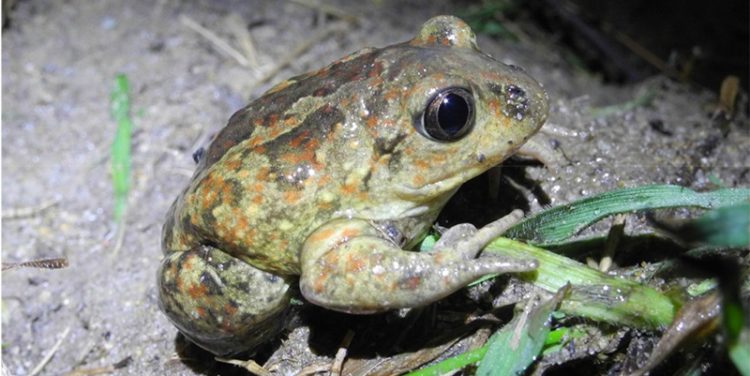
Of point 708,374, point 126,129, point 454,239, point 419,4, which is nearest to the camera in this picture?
point 708,374

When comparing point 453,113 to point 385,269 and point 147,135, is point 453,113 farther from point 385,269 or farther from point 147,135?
point 147,135

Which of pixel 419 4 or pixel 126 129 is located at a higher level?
pixel 419 4

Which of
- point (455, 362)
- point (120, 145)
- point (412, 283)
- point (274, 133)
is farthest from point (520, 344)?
point (120, 145)

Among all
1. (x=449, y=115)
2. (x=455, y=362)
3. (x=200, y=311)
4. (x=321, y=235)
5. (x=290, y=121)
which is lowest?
(x=200, y=311)

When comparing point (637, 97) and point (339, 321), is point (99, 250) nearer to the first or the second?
point (339, 321)

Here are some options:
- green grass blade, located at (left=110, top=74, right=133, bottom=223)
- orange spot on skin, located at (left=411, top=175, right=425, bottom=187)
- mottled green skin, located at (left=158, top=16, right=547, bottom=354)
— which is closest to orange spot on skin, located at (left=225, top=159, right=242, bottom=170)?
mottled green skin, located at (left=158, top=16, right=547, bottom=354)

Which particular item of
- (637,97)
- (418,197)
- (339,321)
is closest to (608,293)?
(418,197)
